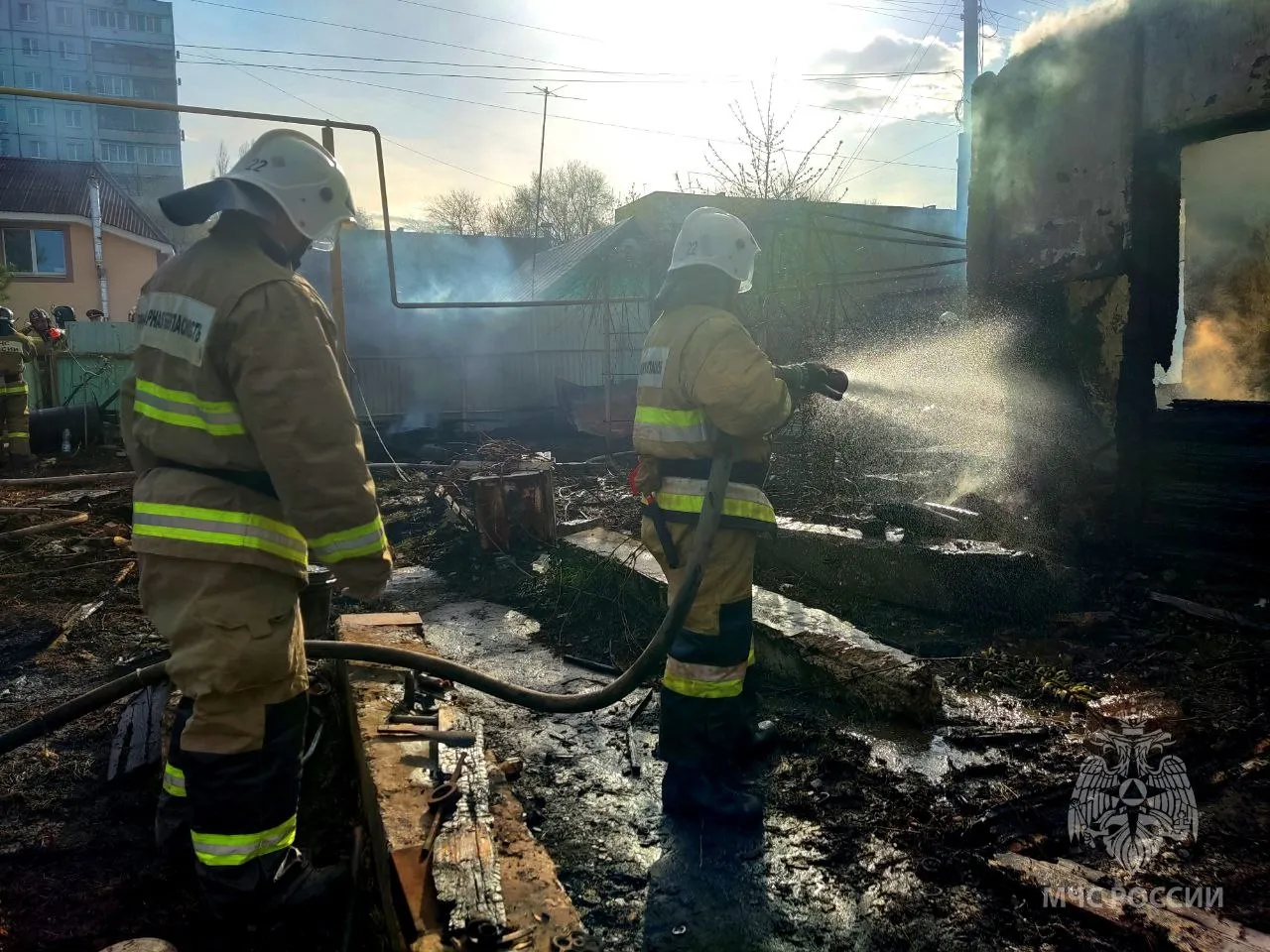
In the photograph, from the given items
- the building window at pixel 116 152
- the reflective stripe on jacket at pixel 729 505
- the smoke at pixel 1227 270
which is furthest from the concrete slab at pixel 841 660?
the building window at pixel 116 152

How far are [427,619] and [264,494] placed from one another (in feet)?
12.5

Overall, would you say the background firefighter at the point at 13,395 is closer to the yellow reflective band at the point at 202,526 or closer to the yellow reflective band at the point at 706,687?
the yellow reflective band at the point at 202,526

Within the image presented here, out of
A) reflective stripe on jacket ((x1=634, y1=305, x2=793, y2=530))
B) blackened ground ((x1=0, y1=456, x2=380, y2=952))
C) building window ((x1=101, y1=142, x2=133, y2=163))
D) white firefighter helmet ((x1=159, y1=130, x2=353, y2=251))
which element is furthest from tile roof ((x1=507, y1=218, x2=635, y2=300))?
building window ((x1=101, y1=142, x2=133, y2=163))

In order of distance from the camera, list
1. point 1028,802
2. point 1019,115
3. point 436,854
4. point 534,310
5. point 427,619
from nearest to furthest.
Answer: point 436,854, point 1028,802, point 427,619, point 1019,115, point 534,310

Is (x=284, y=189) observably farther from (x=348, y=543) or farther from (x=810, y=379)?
(x=810, y=379)

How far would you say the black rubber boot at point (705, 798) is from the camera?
2.99 m

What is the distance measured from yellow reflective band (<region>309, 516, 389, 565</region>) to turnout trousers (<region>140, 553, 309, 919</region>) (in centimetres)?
21

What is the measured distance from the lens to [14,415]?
37.2 feet

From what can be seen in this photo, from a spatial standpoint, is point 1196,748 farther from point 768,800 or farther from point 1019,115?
point 1019,115

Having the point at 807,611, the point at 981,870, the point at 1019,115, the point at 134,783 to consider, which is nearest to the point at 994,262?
the point at 1019,115

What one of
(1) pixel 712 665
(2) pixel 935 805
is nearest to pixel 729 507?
(1) pixel 712 665

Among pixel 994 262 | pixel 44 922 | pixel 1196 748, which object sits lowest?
pixel 44 922

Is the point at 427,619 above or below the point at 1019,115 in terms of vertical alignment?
below

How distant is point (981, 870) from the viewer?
2.59 metres
